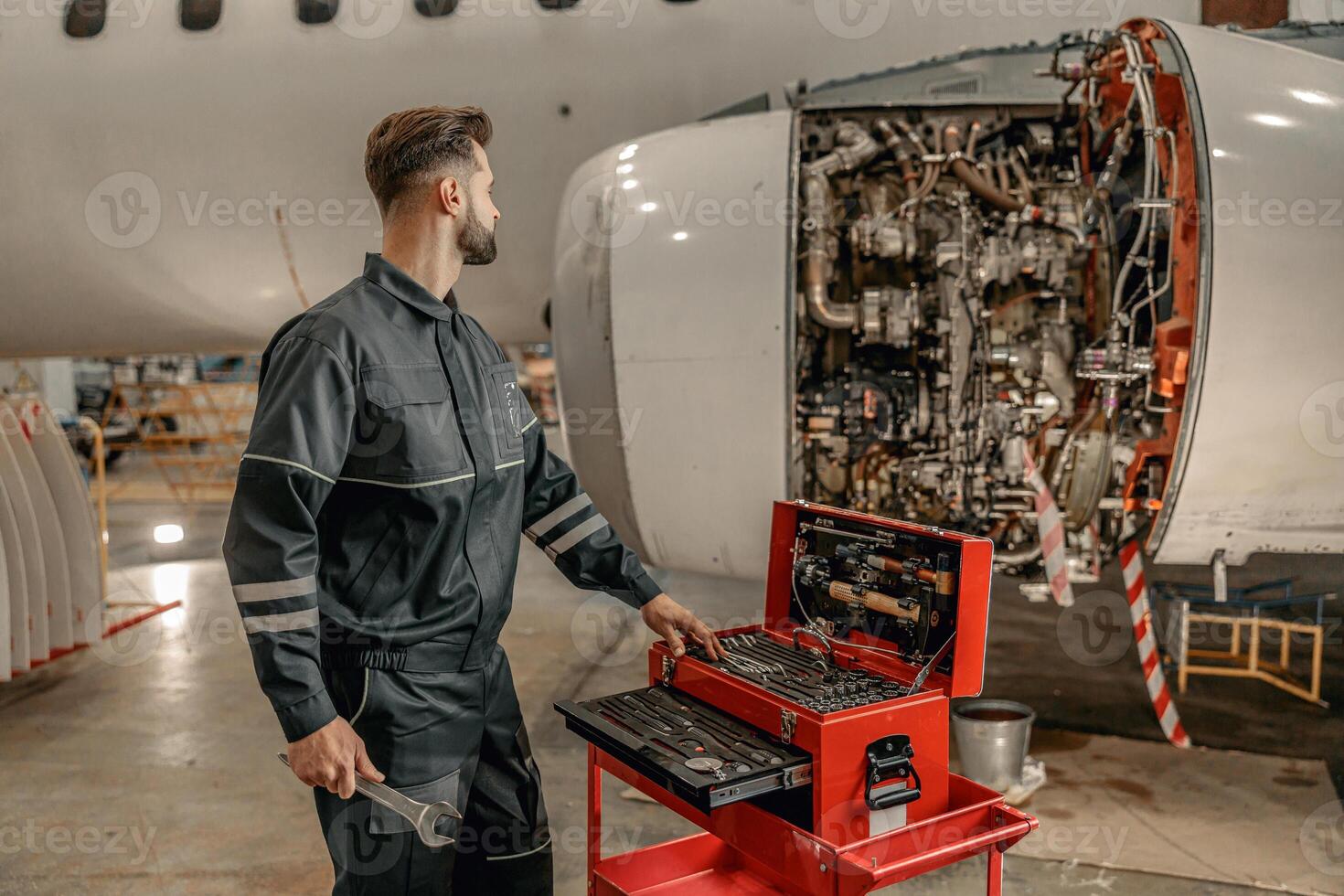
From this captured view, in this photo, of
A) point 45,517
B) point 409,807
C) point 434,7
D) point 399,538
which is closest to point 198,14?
point 434,7

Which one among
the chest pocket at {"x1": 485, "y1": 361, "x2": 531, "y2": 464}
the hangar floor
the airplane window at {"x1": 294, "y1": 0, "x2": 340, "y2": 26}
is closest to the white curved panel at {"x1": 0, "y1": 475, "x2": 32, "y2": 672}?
the hangar floor

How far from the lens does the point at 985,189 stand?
13.3ft

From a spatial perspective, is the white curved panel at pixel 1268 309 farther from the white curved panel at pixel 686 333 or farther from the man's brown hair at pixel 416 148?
the man's brown hair at pixel 416 148

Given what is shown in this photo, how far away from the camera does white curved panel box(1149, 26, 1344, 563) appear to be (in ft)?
10.8

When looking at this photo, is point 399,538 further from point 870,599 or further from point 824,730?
point 870,599

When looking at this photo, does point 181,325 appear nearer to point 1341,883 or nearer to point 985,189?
point 985,189

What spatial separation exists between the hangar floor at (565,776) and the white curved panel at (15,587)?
218mm

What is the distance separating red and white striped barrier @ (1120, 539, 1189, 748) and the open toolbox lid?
6.30 ft

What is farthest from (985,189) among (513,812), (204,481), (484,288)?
(204,481)

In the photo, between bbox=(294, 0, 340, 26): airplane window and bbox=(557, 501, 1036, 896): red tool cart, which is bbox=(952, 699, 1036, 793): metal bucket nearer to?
→ bbox=(557, 501, 1036, 896): red tool cart

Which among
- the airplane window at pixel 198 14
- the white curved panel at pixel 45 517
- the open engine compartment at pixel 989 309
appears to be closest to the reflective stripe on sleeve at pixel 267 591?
the open engine compartment at pixel 989 309

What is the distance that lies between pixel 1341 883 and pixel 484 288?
4.19 metres

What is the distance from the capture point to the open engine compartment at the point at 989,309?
389cm

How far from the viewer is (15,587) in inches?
203
